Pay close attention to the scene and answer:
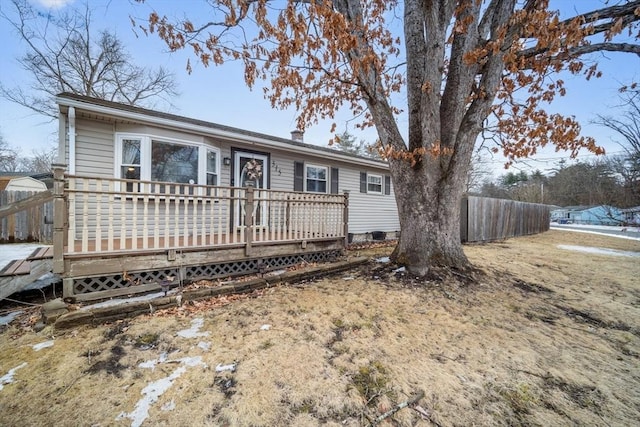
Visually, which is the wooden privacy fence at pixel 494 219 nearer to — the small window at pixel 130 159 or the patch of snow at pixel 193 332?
the patch of snow at pixel 193 332

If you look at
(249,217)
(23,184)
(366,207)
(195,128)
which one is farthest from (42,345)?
(23,184)

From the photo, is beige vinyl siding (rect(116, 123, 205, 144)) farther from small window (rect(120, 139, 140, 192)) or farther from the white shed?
the white shed

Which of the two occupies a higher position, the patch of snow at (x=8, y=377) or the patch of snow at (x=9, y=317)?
the patch of snow at (x=9, y=317)

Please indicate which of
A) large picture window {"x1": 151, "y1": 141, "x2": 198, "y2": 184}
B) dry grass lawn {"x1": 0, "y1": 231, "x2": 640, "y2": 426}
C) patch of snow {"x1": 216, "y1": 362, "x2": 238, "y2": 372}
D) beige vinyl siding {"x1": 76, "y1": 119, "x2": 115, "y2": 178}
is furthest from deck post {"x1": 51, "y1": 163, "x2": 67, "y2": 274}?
patch of snow {"x1": 216, "y1": 362, "x2": 238, "y2": 372}

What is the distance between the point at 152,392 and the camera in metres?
2.05

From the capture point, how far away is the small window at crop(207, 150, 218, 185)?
6.37 m

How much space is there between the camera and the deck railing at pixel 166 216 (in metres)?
3.54

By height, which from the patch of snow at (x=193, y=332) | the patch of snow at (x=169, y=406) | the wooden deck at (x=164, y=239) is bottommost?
the patch of snow at (x=169, y=406)

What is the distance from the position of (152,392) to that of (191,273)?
2554 mm

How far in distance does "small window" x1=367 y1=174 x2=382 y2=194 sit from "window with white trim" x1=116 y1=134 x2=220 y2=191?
5869mm

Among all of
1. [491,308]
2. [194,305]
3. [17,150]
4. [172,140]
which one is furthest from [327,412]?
[17,150]

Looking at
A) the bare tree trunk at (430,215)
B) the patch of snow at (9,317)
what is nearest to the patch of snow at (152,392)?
the patch of snow at (9,317)

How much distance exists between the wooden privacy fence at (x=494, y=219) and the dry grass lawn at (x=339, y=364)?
20.1ft

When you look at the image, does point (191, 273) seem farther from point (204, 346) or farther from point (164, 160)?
point (164, 160)
